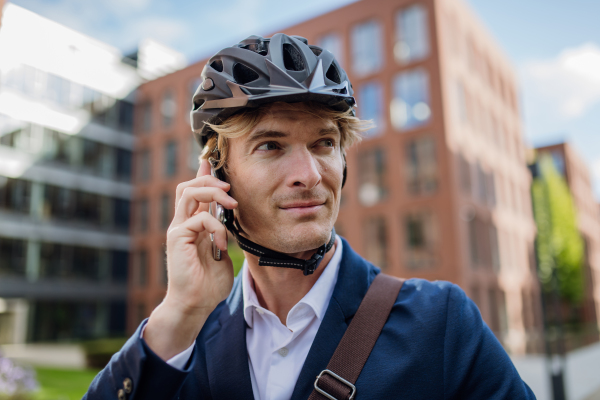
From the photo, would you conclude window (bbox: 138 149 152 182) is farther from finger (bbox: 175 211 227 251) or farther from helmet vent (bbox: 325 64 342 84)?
finger (bbox: 175 211 227 251)

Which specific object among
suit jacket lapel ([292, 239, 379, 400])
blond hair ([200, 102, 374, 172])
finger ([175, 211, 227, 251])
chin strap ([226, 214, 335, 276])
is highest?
blond hair ([200, 102, 374, 172])

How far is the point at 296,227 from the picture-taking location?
2.01 m

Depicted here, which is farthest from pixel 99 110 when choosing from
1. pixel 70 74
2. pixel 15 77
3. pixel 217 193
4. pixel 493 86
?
pixel 217 193

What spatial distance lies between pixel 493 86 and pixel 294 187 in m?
37.6

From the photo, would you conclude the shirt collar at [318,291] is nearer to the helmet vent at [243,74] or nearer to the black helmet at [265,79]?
the black helmet at [265,79]

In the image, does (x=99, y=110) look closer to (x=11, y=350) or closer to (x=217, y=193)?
(x=11, y=350)

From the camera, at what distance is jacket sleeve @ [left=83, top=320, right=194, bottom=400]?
1.79 metres

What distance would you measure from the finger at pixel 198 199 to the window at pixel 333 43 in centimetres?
2936

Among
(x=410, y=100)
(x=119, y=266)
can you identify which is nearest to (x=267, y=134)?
(x=410, y=100)

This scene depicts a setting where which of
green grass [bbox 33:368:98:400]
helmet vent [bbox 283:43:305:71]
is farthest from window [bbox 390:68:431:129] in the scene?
helmet vent [bbox 283:43:305:71]

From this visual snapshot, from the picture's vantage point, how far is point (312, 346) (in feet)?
6.23

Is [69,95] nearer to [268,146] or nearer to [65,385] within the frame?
[65,385]

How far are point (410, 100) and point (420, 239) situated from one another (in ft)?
26.9

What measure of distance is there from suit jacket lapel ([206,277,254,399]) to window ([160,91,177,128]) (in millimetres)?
39123
